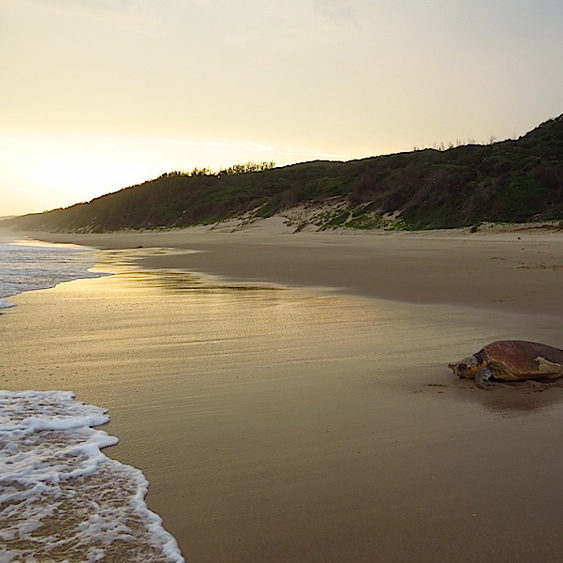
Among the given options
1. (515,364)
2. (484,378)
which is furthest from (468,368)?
(515,364)

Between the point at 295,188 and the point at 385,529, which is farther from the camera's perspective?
the point at 295,188

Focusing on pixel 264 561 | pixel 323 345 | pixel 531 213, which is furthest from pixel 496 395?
pixel 531 213

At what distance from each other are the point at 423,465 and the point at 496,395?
4.55ft

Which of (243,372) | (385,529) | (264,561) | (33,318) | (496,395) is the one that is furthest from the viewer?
(33,318)

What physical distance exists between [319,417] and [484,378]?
1387 mm

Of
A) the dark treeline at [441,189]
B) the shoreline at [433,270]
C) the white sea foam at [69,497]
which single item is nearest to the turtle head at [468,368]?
the white sea foam at [69,497]

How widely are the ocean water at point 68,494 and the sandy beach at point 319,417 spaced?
10 cm

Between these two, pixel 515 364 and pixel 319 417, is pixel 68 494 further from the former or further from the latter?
pixel 515 364

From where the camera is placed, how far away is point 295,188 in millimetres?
43125

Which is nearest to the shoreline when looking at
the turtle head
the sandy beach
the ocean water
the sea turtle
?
the sandy beach

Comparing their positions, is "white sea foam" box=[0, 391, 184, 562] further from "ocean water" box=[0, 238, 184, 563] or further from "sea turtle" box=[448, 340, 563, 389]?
"sea turtle" box=[448, 340, 563, 389]

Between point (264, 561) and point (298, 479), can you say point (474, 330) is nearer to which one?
point (298, 479)

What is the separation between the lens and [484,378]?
4062 mm

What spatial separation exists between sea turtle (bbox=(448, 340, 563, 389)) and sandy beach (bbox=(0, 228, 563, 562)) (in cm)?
11
